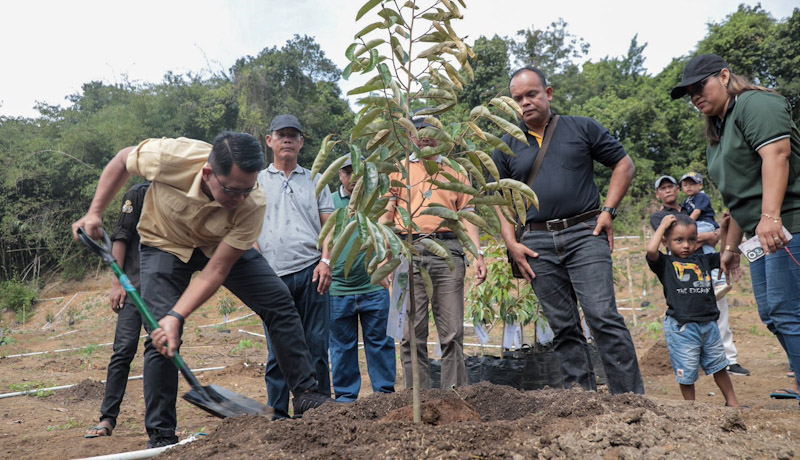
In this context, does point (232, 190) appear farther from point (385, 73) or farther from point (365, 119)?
point (385, 73)

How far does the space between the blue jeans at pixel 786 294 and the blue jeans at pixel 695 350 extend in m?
0.98

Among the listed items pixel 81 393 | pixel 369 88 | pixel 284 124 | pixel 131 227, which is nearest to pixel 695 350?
pixel 369 88

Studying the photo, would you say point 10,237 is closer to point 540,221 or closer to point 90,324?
point 90,324

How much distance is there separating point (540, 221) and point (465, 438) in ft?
5.47

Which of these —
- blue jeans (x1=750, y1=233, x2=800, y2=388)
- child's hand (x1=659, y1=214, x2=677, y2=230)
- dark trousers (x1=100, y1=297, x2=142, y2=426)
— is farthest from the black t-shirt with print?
dark trousers (x1=100, y1=297, x2=142, y2=426)

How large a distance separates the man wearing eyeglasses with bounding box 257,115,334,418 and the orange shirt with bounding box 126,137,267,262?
0.89 metres

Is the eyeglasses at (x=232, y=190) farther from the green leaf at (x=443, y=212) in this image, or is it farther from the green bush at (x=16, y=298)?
the green bush at (x=16, y=298)

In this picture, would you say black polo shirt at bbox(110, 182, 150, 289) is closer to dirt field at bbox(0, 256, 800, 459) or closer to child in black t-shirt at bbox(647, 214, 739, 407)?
dirt field at bbox(0, 256, 800, 459)

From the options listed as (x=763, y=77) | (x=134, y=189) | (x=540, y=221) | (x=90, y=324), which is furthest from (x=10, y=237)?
(x=763, y=77)

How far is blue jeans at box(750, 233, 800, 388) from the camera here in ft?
8.17

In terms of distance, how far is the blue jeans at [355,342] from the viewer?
13.4ft

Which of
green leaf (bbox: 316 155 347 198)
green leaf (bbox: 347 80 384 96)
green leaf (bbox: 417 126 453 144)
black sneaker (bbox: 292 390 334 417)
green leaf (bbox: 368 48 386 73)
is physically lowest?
black sneaker (bbox: 292 390 334 417)

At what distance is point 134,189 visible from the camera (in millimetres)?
3820

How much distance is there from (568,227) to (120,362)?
2.98 meters
